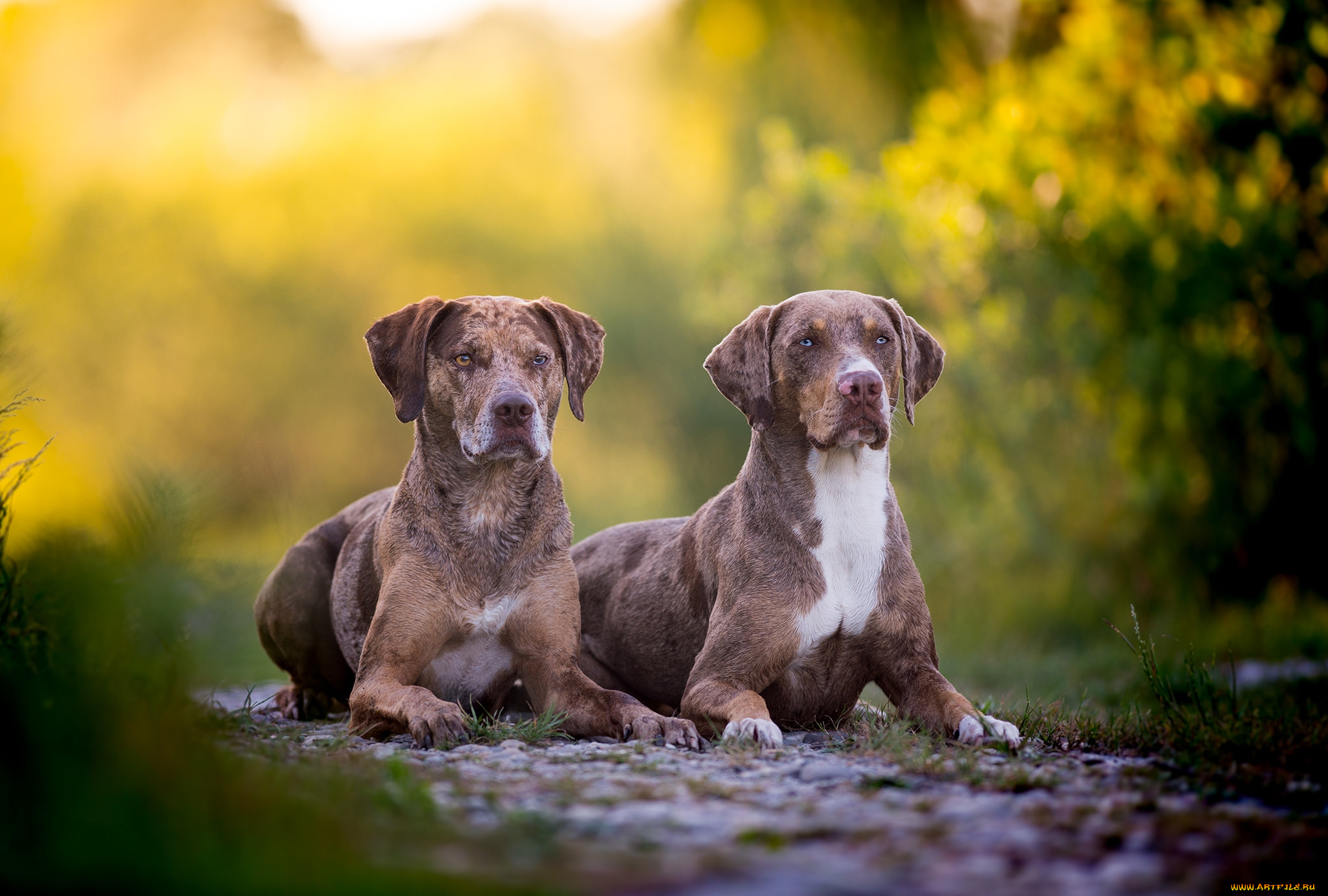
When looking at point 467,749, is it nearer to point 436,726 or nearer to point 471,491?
point 436,726

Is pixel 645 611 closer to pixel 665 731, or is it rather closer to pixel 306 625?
pixel 665 731

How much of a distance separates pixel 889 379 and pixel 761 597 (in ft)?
4.25

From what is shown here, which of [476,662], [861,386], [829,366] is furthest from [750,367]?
[476,662]

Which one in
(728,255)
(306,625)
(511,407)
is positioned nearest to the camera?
(511,407)

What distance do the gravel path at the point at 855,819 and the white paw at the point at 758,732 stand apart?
0.09m

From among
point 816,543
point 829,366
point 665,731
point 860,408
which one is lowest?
point 665,731

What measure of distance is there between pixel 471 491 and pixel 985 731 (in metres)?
2.74

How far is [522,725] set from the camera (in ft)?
18.5

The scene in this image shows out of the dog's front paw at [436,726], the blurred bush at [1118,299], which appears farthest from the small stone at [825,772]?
the blurred bush at [1118,299]

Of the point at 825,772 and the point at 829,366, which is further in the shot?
the point at 829,366

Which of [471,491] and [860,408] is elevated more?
[860,408]

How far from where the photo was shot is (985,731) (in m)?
5.31

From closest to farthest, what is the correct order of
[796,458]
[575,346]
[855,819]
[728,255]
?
[855,819]
[796,458]
[575,346]
[728,255]

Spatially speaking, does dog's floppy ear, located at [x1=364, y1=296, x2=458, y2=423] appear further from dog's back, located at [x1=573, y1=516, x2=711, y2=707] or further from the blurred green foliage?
dog's back, located at [x1=573, y1=516, x2=711, y2=707]
